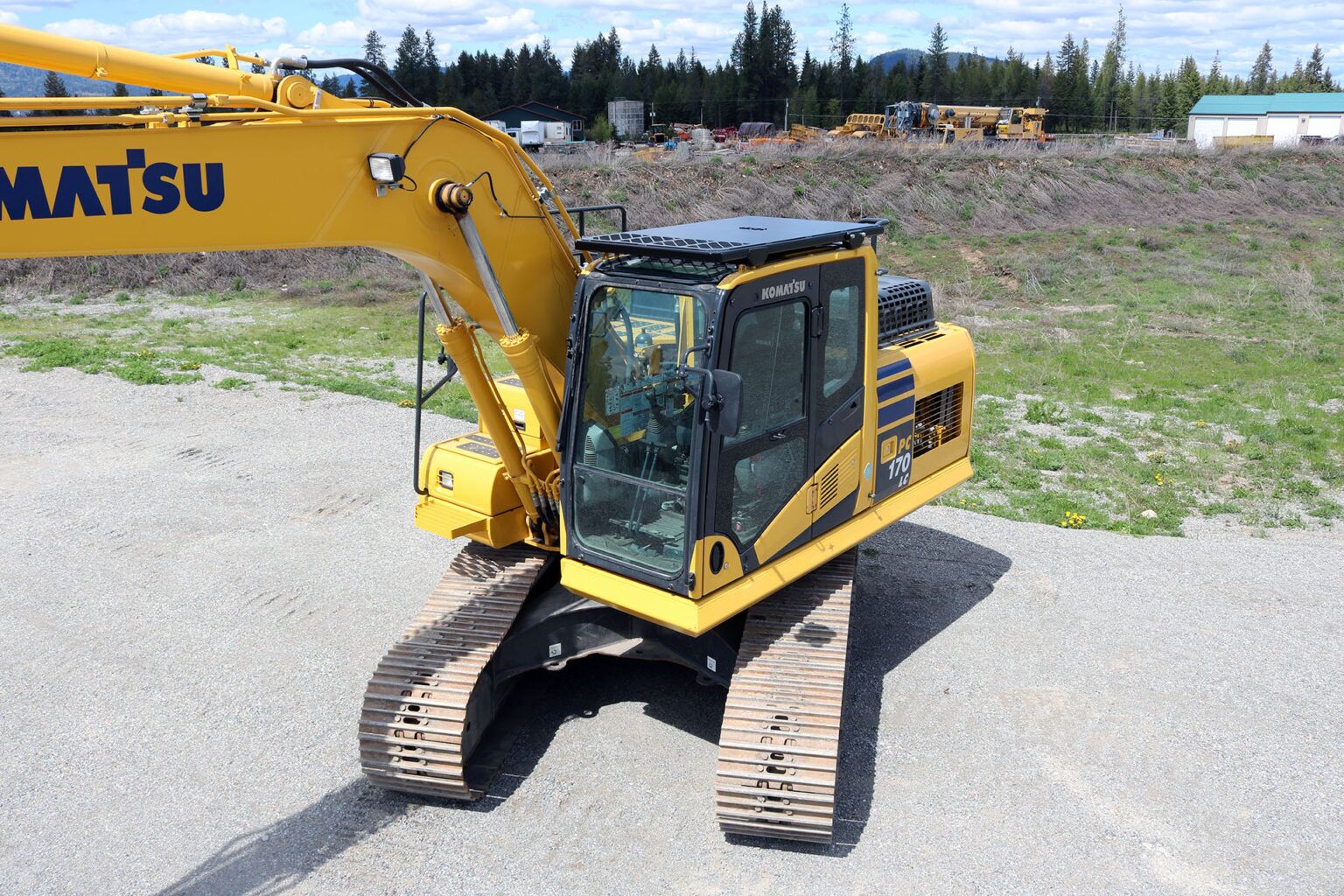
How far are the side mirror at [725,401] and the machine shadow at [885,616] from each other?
2217 mm

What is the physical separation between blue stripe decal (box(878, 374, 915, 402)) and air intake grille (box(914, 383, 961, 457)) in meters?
0.20

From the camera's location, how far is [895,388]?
7074mm

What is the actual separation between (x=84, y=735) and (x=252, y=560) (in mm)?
2669

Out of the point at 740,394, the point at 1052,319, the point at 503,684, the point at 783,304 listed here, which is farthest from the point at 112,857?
the point at 1052,319

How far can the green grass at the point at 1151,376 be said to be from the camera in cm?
1086

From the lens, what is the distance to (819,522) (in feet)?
20.8

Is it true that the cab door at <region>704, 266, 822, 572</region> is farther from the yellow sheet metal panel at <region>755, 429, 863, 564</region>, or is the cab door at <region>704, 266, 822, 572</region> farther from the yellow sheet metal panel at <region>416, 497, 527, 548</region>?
the yellow sheet metal panel at <region>416, 497, 527, 548</region>

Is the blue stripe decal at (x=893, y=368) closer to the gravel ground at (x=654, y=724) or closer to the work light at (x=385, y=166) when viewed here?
the gravel ground at (x=654, y=724)

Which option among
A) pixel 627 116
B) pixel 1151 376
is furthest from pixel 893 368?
pixel 627 116

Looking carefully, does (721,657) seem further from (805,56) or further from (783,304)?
(805,56)

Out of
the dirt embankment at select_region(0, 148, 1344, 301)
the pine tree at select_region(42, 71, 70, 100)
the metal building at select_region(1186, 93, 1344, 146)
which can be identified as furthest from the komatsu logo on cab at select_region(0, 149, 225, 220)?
the metal building at select_region(1186, 93, 1344, 146)

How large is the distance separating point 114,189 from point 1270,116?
278ft

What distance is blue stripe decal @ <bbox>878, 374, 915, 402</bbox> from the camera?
689cm

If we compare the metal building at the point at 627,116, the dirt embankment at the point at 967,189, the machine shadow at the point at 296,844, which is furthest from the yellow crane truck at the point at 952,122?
the machine shadow at the point at 296,844
